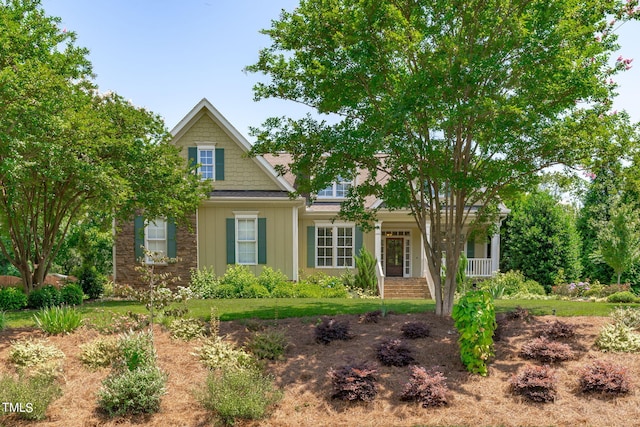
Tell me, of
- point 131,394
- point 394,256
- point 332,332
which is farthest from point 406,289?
point 131,394

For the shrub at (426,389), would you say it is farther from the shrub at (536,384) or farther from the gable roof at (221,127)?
the gable roof at (221,127)

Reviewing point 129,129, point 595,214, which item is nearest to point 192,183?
point 129,129

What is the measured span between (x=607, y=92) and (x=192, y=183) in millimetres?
11060

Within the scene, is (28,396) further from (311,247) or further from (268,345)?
(311,247)

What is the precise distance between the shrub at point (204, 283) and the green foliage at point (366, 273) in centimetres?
527

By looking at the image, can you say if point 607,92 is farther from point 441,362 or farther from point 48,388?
point 48,388

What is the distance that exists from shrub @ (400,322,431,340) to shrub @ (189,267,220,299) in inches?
334

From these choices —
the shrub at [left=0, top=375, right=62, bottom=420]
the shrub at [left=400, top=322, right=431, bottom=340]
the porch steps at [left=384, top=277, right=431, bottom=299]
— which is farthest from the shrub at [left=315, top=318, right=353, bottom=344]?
the porch steps at [left=384, top=277, right=431, bottom=299]

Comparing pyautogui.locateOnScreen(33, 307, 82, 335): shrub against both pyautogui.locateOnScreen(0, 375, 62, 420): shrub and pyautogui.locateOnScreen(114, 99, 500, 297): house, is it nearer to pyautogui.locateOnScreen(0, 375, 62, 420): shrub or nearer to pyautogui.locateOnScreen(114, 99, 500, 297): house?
pyautogui.locateOnScreen(0, 375, 62, 420): shrub

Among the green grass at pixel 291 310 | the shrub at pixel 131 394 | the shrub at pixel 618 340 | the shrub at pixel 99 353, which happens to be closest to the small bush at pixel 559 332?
the shrub at pixel 618 340

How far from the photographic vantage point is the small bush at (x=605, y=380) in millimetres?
6309

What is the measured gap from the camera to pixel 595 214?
75.7 feet

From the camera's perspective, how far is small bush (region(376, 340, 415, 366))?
7.31 meters

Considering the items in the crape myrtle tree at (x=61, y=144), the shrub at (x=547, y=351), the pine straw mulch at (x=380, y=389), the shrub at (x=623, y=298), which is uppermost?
the crape myrtle tree at (x=61, y=144)
